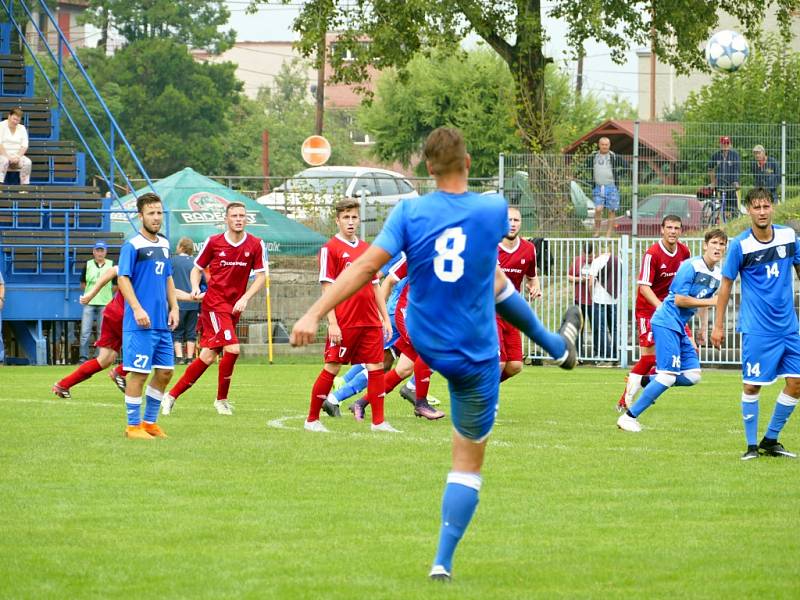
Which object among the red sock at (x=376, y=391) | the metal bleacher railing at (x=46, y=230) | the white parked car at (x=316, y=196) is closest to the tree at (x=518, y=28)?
the white parked car at (x=316, y=196)

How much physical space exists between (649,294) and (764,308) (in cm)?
309

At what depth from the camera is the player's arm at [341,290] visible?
609 centimetres

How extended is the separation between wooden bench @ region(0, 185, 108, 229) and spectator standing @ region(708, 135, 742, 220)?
11.1 m

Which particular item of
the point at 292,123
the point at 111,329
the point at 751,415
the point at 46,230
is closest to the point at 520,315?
the point at 751,415

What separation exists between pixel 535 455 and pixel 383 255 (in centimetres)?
516

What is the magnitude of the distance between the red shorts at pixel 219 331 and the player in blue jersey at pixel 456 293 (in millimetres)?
7942

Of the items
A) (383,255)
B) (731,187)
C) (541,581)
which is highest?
(731,187)

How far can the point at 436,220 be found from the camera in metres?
6.42

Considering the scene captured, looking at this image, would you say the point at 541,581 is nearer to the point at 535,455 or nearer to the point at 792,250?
the point at 535,455

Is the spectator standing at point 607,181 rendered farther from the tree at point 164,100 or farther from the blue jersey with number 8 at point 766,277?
the tree at point 164,100

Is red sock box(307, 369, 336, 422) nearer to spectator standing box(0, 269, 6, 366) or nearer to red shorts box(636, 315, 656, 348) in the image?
red shorts box(636, 315, 656, 348)

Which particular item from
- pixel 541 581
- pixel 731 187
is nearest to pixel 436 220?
pixel 541 581

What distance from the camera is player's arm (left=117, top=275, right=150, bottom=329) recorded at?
38.1 ft

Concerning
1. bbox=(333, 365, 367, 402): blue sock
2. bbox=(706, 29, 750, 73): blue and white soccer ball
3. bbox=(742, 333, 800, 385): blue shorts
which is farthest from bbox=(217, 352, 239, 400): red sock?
bbox=(706, 29, 750, 73): blue and white soccer ball
